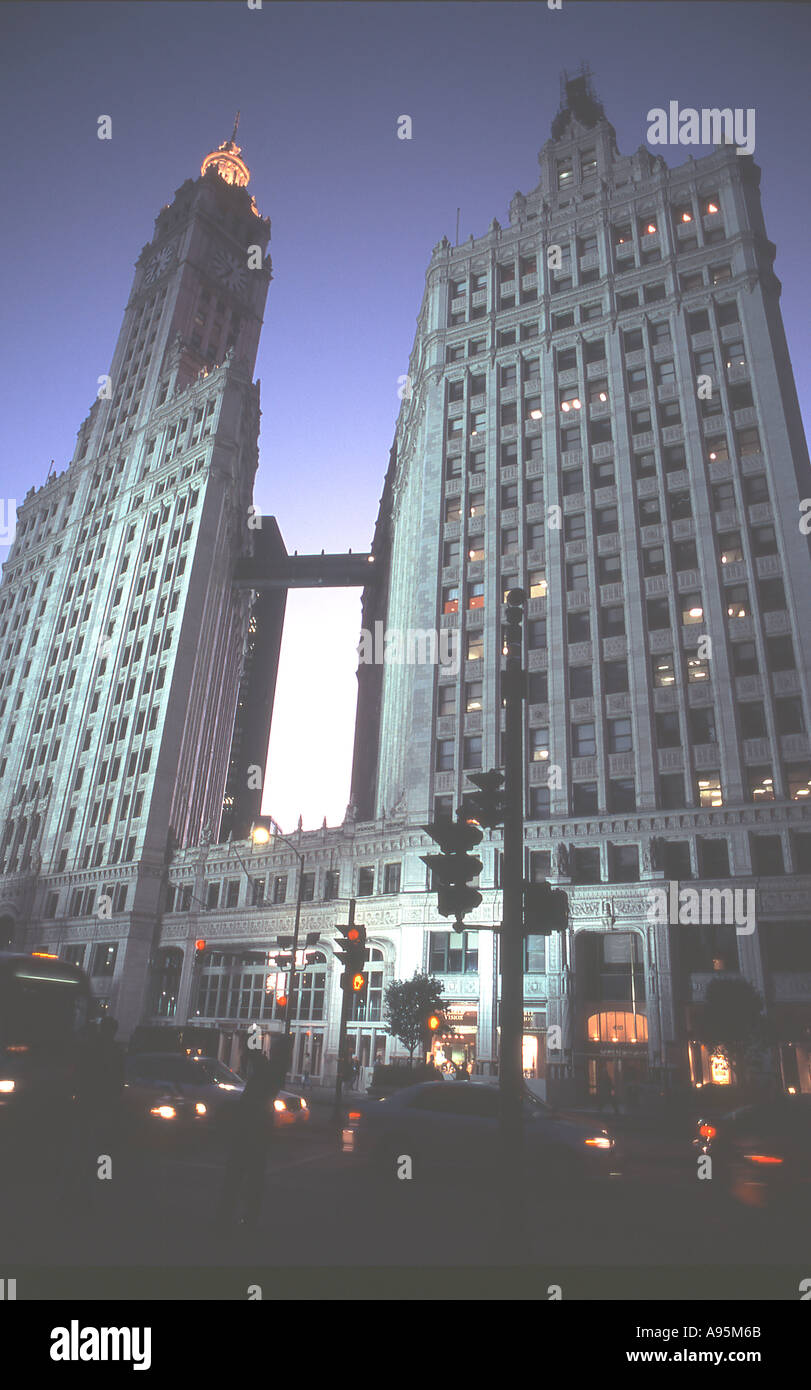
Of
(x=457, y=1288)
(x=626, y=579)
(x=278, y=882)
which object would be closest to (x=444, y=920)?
(x=278, y=882)

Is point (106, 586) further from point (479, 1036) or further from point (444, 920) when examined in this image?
point (479, 1036)

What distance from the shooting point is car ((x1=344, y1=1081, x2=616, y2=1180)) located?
11.2 m

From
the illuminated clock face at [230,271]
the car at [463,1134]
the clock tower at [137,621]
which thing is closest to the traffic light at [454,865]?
the car at [463,1134]

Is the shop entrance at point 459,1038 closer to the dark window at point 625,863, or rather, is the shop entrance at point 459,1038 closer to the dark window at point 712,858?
the dark window at point 625,863

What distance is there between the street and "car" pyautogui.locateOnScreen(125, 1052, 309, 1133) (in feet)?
4.21

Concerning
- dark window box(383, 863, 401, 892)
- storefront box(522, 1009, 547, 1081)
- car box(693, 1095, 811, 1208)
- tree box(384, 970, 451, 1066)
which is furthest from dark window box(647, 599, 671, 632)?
car box(693, 1095, 811, 1208)

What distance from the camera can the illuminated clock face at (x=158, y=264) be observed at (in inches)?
3693

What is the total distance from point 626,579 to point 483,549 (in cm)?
1002

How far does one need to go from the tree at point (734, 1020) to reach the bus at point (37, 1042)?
82.9 ft

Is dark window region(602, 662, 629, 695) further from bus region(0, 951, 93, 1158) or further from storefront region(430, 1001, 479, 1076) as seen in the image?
bus region(0, 951, 93, 1158)

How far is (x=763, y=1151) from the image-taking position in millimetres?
13070

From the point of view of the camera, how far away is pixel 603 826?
40.8m

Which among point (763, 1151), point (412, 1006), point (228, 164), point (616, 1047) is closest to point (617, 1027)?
point (616, 1047)

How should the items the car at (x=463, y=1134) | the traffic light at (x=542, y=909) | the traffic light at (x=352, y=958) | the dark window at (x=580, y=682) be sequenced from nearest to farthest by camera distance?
the traffic light at (x=542, y=909) → the car at (x=463, y=1134) → the traffic light at (x=352, y=958) → the dark window at (x=580, y=682)
